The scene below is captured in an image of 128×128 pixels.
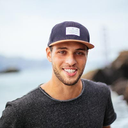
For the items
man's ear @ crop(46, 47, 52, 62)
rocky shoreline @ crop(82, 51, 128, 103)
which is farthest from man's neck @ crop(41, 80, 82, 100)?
rocky shoreline @ crop(82, 51, 128, 103)

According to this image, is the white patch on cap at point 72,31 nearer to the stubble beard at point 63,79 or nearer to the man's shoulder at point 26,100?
the stubble beard at point 63,79

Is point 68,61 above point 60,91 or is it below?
above

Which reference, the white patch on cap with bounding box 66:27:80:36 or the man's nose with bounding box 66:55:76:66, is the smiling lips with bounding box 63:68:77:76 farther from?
the white patch on cap with bounding box 66:27:80:36

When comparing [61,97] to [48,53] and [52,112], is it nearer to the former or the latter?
[52,112]

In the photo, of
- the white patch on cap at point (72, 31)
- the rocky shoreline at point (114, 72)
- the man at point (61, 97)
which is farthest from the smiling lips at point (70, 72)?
the rocky shoreline at point (114, 72)

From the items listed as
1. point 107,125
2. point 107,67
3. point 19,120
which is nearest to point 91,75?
point 107,67

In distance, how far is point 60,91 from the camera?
1.46 meters

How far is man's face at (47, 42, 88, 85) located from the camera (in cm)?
135

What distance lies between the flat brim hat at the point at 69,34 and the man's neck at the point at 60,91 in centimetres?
37

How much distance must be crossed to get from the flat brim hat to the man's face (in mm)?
44

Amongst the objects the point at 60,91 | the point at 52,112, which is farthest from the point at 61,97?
the point at 52,112

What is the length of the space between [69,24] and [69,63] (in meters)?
0.33

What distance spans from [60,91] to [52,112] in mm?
196

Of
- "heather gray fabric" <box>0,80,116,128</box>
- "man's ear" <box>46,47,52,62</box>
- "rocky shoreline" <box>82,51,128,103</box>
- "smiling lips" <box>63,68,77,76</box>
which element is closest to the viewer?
"heather gray fabric" <box>0,80,116,128</box>
